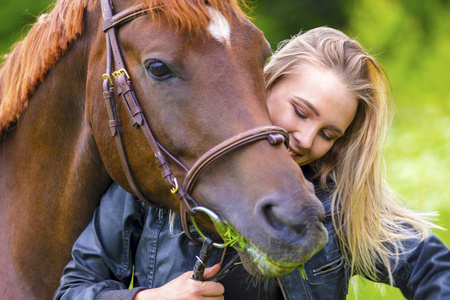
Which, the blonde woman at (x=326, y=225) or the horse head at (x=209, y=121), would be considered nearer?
the horse head at (x=209, y=121)

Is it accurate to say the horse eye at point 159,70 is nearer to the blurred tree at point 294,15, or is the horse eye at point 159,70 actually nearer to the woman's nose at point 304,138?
the woman's nose at point 304,138

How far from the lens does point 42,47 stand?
179cm

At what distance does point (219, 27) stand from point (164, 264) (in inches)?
29.9

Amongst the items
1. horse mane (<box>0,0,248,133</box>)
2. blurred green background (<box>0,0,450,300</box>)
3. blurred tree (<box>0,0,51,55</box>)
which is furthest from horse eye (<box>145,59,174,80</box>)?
blurred green background (<box>0,0,450,300</box>)

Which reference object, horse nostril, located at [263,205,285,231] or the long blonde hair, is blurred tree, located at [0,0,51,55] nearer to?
the long blonde hair

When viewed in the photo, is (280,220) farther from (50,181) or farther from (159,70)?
(50,181)

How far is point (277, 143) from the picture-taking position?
134 cm

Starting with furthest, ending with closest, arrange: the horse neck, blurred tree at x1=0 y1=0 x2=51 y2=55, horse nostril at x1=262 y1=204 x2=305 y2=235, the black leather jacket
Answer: blurred tree at x1=0 y1=0 x2=51 y2=55 < the horse neck < the black leather jacket < horse nostril at x1=262 y1=204 x2=305 y2=235

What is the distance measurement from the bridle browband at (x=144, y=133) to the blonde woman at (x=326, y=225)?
22cm

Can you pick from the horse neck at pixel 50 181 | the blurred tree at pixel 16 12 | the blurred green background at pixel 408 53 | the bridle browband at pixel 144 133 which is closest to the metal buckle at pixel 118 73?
the bridle browband at pixel 144 133

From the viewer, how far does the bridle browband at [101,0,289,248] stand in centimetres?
133

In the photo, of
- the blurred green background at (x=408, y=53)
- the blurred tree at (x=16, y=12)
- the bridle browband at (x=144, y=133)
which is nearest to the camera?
the bridle browband at (x=144, y=133)

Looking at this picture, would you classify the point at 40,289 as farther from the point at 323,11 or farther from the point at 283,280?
the point at 323,11

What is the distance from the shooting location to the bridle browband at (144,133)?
1.33 meters
